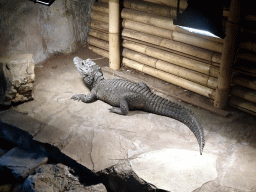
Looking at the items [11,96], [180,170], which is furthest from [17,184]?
[180,170]

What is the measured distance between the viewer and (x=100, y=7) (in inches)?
316

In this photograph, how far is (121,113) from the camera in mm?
5562

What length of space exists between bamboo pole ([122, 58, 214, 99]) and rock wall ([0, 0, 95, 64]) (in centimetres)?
201

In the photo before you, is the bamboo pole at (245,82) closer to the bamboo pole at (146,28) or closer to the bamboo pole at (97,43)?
the bamboo pole at (146,28)

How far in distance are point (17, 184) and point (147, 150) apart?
7.65ft

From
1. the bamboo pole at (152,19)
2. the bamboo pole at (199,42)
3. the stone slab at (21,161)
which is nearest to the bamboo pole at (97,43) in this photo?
the bamboo pole at (152,19)

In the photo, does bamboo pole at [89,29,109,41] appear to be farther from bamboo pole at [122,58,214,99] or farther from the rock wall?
bamboo pole at [122,58,214,99]

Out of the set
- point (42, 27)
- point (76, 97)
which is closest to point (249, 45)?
point (76, 97)

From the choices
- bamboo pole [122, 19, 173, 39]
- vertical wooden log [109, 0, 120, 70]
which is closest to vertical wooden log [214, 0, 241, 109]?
bamboo pole [122, 19, 173, 39]

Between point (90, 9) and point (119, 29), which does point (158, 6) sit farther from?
point (90, 9)

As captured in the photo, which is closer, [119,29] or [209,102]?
[209,102]

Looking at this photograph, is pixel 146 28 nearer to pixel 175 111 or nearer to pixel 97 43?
pixel 97 43

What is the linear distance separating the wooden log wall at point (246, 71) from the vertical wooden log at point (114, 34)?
305cm

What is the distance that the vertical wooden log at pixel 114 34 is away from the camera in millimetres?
6800
